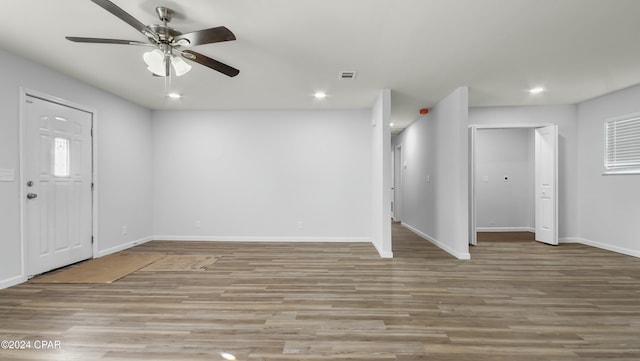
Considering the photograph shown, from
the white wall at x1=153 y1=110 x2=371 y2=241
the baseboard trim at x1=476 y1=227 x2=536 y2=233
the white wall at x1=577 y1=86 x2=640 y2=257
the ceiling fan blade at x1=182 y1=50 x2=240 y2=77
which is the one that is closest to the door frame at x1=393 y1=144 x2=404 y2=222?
the baseboard trim at x1=476 y1=227 x2=536 y2=233

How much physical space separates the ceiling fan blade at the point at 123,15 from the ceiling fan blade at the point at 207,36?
0.65 feet

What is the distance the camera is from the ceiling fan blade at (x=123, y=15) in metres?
1.72

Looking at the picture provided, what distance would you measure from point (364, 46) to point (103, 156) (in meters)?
4.29

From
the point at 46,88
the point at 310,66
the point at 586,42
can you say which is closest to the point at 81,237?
the point at 46,88

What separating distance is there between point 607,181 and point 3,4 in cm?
793

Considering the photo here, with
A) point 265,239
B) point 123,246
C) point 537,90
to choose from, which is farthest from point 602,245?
point 123,246

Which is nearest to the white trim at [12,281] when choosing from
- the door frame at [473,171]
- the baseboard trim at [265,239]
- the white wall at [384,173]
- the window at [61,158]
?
the window at [61,158]

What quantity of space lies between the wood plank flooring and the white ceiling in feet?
8.38

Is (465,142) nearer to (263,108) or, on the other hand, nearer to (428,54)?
(428,54)

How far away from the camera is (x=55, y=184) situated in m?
3.68

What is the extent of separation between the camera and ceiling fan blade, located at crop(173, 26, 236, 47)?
2.08 meters

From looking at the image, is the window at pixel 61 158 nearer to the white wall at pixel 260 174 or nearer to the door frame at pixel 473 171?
the white wall at pixel 260 174

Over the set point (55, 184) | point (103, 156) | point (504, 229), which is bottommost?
point (504, 229)

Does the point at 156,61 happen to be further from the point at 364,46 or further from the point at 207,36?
the point at 364,46
